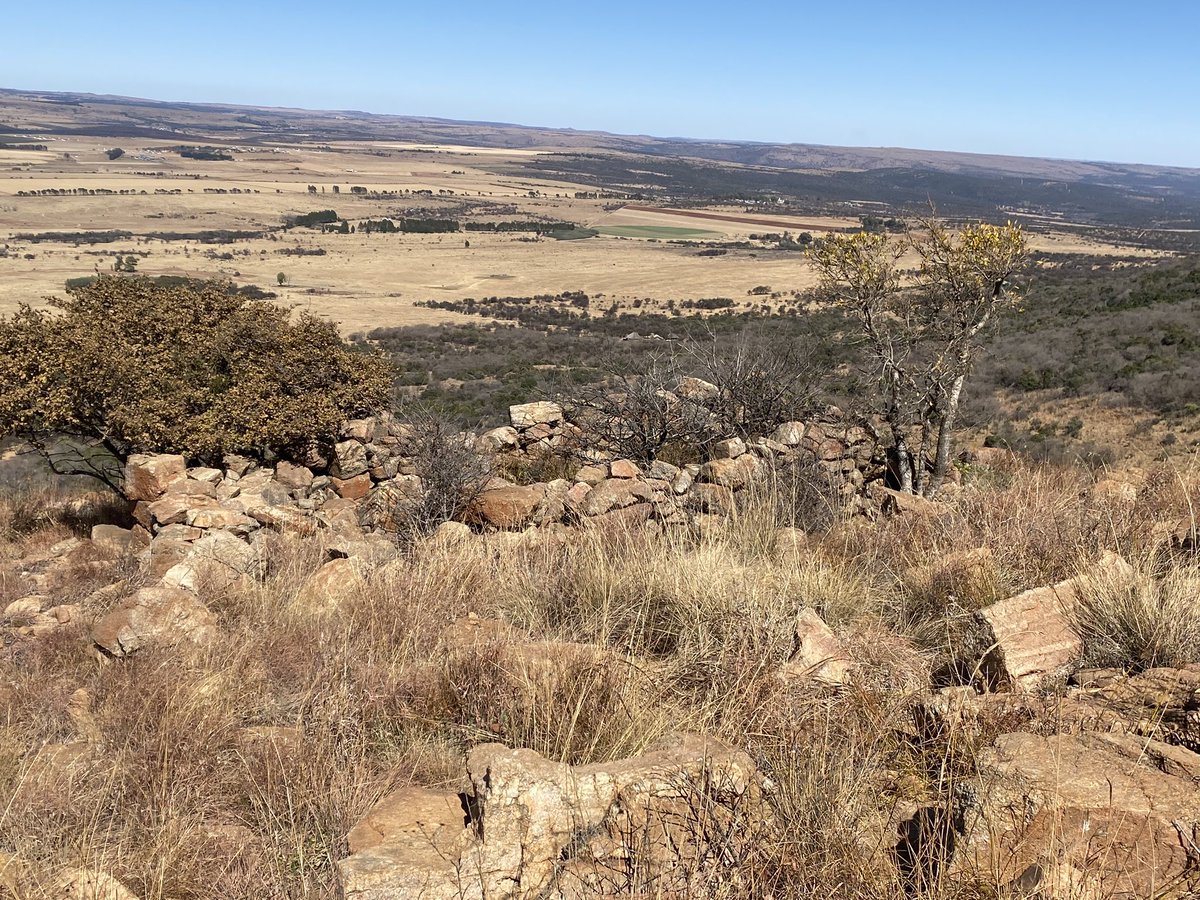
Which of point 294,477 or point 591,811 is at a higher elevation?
point 591,811

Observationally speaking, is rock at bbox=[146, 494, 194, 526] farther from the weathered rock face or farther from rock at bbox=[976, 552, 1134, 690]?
rock at bbox=[976, 552, 1134, 690]

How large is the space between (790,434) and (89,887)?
341 inches

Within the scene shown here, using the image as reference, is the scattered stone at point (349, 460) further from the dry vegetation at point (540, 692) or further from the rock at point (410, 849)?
the rock at point (410, 849)

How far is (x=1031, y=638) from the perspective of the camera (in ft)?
10.8

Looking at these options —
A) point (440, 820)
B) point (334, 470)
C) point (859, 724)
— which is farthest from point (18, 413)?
point (859, 724)

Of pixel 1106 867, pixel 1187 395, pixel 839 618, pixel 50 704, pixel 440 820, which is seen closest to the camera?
pixel 1106 867

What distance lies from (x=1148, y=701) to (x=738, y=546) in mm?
2530

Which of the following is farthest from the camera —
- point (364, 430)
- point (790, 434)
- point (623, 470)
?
point (364, 430)

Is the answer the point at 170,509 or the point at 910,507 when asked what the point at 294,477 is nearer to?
the point at 170,509

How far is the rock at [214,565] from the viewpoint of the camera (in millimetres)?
5141

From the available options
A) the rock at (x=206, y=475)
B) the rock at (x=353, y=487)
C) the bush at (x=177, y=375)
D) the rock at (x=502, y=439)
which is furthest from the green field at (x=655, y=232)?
the rock at (x=206, y=475)

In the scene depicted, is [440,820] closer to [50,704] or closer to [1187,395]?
[50,704]

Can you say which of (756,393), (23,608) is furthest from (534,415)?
(23,608)

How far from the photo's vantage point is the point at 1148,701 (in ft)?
9.16
